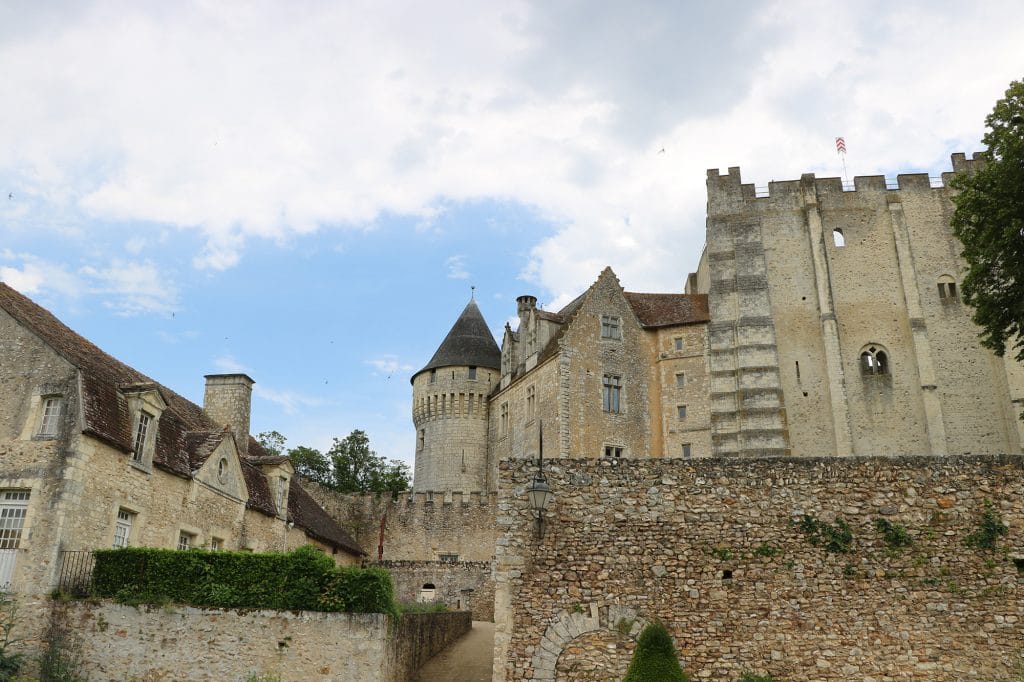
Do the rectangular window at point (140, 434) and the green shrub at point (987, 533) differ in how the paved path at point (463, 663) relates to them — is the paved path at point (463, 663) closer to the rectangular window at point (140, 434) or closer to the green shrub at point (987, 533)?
the rectangular window at point (140, 434)

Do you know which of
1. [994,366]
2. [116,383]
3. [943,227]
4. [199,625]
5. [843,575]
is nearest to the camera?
[843,575]

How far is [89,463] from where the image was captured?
17.1 metres

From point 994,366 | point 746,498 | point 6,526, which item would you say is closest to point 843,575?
point 746,498

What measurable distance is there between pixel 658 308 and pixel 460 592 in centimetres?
1614

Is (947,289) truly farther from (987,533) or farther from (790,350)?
(987,533)

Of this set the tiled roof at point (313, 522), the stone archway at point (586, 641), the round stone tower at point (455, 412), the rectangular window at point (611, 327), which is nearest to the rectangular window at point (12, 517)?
the tiled roof at point (313, 522)

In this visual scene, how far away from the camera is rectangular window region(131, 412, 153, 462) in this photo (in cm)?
1877

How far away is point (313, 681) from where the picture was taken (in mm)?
14438

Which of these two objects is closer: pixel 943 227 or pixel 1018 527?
pixel 1018 527

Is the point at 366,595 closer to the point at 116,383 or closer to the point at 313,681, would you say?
the point at 313,681

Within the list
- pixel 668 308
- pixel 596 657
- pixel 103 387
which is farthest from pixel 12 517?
pixel 668 308

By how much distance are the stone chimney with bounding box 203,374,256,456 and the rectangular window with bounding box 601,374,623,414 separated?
584 inches

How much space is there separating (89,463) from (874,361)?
31.0 meters

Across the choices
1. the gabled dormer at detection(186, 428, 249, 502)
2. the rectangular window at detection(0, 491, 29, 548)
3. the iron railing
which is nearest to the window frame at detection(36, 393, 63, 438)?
the rectangular window at detection(0, 491, 29, 548)
